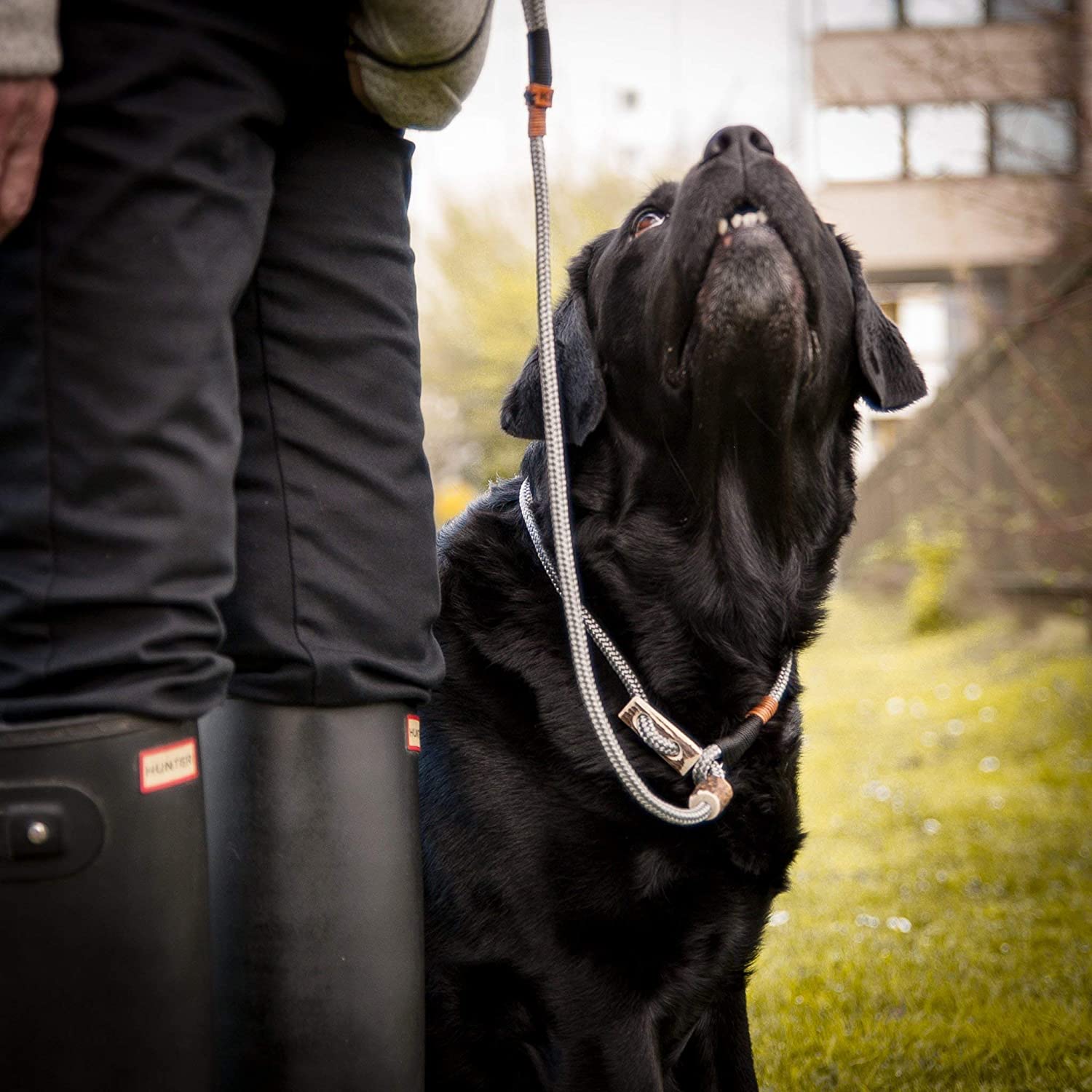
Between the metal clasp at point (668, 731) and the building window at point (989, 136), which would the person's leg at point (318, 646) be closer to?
the metal clasp at point (668, 731)

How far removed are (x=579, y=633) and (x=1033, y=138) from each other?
15.7ft

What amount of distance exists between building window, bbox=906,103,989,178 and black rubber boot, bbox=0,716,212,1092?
13.9 ft

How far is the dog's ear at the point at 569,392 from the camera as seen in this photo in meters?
2.03

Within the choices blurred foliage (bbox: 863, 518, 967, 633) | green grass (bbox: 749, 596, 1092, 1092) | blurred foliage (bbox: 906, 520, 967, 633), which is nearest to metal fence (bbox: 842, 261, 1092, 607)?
blurred foliage (bbox: 863, 518, 967, 633)

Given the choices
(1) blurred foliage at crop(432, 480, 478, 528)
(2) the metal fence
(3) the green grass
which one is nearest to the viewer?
(3) the green grass

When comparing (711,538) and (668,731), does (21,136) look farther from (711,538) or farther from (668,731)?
(711,538)

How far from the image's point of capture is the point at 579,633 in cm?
150

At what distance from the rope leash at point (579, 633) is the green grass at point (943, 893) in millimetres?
891

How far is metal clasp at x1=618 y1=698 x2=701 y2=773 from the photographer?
176 cm

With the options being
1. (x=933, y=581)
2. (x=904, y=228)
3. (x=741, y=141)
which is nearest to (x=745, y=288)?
(x=741, y=141)

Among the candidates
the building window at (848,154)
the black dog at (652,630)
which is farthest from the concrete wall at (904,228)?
the black dog at (652,630)

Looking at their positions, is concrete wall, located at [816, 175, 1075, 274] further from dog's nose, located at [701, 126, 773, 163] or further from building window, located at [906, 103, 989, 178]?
dog's nose, located at [701, 126, 773, 163]

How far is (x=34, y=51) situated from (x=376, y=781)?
75cm

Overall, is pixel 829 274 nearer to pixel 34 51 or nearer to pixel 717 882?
pixel 717 882
